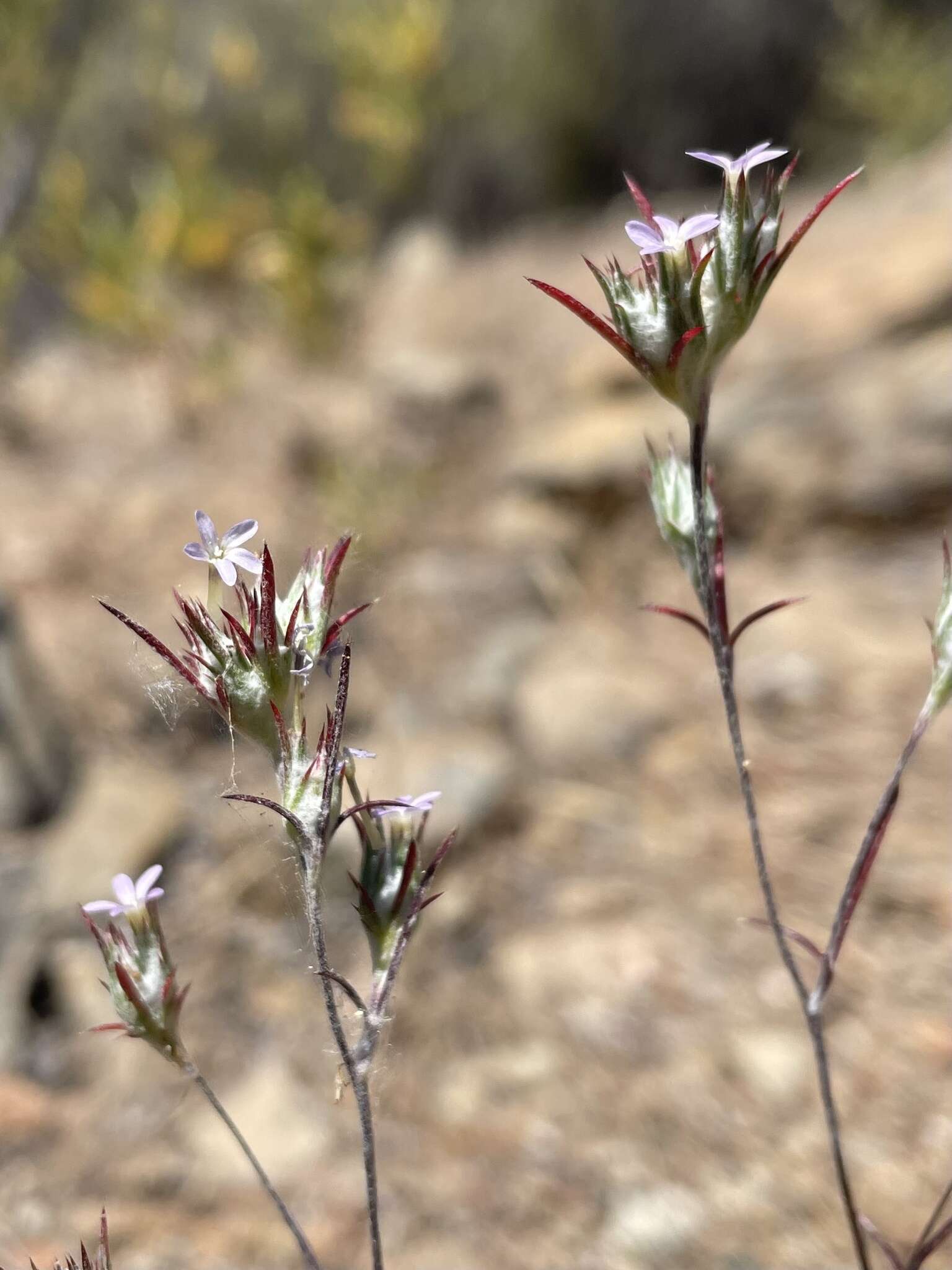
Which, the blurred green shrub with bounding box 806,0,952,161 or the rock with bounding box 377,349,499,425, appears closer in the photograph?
the rock with bounding box 377,349,499,425

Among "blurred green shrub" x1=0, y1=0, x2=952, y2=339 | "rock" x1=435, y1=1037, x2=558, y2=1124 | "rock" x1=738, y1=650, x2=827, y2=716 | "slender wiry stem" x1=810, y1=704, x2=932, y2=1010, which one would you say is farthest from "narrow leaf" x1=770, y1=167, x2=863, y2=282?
"blurred green shrub" x1=0, y1=0, x2=952, y2=339

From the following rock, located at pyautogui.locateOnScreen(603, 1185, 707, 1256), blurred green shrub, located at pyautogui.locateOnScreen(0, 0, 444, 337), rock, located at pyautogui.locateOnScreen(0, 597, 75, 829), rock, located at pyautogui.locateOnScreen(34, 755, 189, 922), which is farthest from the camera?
blurred green shrub, located at pyautogui.locateOnScreen(0, 0, 444, 337)

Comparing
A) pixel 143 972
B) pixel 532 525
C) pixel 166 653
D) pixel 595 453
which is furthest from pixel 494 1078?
pixel 595 453

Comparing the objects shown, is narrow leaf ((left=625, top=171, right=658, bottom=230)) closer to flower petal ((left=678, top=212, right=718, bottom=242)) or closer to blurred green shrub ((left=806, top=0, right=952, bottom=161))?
flower petal ((left=678, top=212, right=718, bottom=242))

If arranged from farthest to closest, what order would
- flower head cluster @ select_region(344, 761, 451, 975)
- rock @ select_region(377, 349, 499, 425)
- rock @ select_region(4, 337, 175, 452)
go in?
rock @ select_region(4, 337, 175, 452) → rock @ select_region(377, 349, 499, 425) → flower head cluster @ select_region(344, 761, 451, 975)

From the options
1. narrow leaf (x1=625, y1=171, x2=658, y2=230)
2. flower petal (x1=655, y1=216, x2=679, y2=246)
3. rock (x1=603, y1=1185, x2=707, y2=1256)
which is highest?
narrow leaf (x1=625, y1=171, x2=658, y2=230)

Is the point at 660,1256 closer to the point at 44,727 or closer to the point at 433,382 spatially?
the point at 44,727

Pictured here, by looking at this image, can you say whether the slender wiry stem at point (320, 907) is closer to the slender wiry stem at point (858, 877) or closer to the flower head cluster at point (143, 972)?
the flower head cluster at point (143, 972)

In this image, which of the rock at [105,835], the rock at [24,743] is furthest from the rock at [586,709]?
the rock at [24,743]
